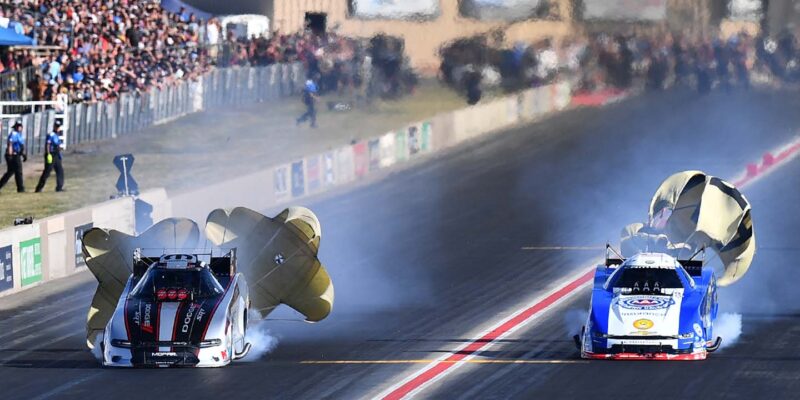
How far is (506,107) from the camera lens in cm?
6694

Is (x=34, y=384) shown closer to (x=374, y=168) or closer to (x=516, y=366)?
(x=516, y=366)

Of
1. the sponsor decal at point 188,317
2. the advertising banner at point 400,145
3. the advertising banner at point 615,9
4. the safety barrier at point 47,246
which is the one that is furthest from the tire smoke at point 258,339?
the advertising banner at point 400,145

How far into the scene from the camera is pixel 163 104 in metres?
60.8

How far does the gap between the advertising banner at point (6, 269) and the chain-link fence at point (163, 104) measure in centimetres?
A: 1438

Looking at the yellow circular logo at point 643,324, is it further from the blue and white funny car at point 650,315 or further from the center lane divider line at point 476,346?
the center lane divider line at point 476,346

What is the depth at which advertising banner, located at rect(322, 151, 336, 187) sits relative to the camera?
5406cm

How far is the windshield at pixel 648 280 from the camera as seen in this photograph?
95.3 feet

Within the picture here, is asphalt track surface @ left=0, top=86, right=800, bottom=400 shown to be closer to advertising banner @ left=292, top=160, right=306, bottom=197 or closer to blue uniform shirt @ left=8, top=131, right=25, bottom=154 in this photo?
advertising banner @ left=292, top=160, right=306, bottom=197

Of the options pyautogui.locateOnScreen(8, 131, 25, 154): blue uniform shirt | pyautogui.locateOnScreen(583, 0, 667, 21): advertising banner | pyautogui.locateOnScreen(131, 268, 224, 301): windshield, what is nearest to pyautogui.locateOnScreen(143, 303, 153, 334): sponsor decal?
pyautogui.locateOnScreen(131, 268, 224, 301): windshield

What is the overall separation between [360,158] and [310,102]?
700 centimetres

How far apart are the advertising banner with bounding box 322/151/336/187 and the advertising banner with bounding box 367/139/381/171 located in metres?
2.67

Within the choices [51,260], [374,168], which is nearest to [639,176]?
[374,168]

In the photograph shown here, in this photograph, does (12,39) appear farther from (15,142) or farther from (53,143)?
(15,142)

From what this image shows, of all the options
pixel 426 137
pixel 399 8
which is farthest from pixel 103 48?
pixel 399 8
